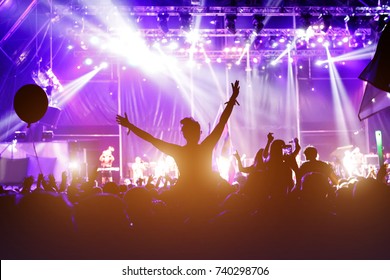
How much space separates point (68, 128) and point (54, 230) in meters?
14.5

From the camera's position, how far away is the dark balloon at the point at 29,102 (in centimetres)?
425

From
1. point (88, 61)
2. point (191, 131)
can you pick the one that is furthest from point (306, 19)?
point (191, 131)

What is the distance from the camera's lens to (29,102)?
425 cm

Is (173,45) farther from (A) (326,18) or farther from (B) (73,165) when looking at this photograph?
(B) (73,165)

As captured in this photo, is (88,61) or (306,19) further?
(88,61)

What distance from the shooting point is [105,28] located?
1352cm

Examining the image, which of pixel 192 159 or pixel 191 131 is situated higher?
pixel 191 131

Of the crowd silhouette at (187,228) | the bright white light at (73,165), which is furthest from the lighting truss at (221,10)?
the crowd silhouette at (187,228)

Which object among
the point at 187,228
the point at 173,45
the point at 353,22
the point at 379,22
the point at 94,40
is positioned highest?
the point at 173,45

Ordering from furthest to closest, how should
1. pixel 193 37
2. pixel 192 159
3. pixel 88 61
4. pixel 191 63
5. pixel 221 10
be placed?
pixel 191 63 → pixel 88 61 → pixel 193 37 → pixel 221 10 → pixel 192 159

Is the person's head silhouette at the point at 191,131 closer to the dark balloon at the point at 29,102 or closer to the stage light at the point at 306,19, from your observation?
the dark balloon at the point at 29,102

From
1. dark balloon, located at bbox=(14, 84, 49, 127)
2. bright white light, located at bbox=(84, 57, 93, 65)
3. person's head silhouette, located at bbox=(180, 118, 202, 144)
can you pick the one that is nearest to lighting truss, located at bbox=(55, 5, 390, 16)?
bright white light, located at bbox=(84, 57, 93, 65)

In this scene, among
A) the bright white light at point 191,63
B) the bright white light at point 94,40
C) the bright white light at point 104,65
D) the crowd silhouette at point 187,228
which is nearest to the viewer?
the crowd silhouette at point 187,228

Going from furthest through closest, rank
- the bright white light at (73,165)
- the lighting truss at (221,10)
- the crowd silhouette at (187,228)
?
the bright white light at (73,165), the lighting truss at (221,10), the crowd silhouette at (187,228)
